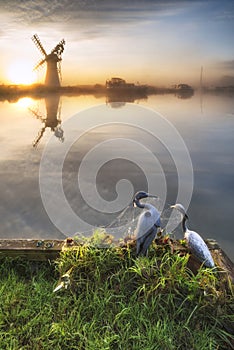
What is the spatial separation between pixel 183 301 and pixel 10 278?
6.21ft

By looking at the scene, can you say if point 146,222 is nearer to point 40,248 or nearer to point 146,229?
point 146,229

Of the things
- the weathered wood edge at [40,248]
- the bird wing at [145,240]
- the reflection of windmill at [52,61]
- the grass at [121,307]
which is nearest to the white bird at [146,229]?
the bird wing at [145,240]

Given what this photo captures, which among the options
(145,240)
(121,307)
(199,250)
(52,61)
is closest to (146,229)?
(145,240)

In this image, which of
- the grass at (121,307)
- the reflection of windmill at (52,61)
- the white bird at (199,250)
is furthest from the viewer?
the reflection of windmill at (52,61)

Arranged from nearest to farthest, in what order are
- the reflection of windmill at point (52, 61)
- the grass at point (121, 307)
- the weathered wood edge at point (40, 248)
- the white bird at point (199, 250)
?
the grass at point (121, 307) < the white bird at point (199, 250) < the weathered wood edge at point (40, 248) < the reflection of windmill at point (52, 61)

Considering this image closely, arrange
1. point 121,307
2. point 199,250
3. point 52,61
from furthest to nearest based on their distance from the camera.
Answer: point 52,61
point 199,250
point 121,307

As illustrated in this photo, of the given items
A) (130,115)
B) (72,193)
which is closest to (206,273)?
(72,193)

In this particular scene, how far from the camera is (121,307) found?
10.2 ft

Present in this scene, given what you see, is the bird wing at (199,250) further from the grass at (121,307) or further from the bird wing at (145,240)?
the bird wing at (145,240)

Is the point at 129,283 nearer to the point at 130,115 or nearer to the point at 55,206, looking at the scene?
the point at 55,206

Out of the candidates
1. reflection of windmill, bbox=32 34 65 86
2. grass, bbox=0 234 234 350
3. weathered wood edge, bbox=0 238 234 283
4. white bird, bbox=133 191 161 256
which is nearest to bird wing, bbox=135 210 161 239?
white bird, bbox=133 191 161 256

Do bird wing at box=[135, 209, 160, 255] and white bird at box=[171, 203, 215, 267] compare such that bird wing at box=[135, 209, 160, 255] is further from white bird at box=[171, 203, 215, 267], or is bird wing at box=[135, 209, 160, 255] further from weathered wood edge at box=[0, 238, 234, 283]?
weathered wood edge at box=[0, 238, 234, 283]

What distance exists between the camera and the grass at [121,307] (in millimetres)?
2844

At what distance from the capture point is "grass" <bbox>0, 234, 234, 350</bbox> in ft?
9.33
